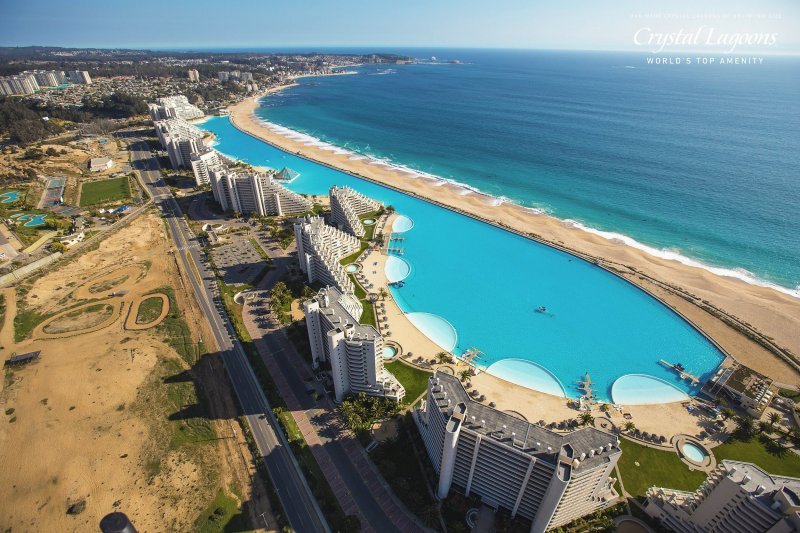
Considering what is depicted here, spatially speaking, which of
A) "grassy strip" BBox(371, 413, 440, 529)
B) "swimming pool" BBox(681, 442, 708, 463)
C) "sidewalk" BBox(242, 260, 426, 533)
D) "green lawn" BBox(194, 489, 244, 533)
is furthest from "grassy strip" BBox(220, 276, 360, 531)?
"swimming pool" BBox(681, 442, 708, 463)

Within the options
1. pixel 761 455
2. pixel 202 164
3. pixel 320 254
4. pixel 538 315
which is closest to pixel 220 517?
pixel 320 254

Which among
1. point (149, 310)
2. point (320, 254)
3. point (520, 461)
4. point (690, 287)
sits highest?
point (320, 254)

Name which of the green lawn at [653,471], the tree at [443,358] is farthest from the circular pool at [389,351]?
the green lawn at [653,471]

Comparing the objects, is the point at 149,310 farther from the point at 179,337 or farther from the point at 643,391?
the point at 643,391

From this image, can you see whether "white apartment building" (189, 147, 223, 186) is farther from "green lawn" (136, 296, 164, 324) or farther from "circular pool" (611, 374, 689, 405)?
"circular pool" (611, 374, 689, 405)

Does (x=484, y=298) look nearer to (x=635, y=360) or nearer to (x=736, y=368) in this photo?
(x=635, y=360)
